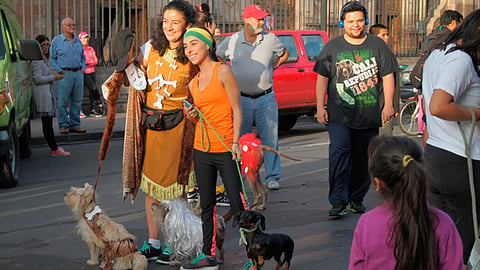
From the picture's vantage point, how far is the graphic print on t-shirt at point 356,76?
23.8 feet

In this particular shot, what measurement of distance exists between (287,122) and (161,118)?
977cm

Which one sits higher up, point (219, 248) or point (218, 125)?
point (218, 125)

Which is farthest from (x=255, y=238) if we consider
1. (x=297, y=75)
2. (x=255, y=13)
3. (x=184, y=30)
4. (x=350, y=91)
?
(x=297, y=75)

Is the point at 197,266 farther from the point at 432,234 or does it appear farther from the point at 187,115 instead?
the point at 432,234

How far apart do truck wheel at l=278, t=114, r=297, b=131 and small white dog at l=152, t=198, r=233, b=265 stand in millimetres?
9611

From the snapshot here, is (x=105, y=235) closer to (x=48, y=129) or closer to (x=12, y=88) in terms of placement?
(x=12, y=88)

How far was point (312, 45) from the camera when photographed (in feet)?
48.7

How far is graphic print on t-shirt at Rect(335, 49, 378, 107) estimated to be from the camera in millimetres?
7242

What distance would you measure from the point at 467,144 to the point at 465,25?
66 centimetres

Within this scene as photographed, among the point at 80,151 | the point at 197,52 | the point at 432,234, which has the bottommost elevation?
the point at 80,151

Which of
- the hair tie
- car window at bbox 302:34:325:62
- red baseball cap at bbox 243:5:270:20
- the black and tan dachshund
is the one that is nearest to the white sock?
the black and tan dachshund

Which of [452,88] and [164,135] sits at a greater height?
[452,88]

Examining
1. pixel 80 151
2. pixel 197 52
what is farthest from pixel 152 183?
pixel 80 151

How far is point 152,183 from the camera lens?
5.88 m
